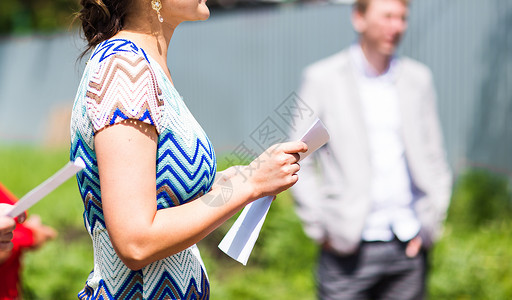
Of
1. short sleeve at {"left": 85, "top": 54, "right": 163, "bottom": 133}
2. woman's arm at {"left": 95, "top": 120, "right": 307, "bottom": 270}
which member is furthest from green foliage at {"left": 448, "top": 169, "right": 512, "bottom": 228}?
short sleeve at {"left": 85, "top": 54, "right": 163, "bottom": 133}

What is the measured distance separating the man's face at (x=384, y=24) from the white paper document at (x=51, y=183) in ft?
7.05

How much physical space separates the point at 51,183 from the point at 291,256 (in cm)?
414

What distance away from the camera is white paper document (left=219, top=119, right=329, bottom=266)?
5.52ft

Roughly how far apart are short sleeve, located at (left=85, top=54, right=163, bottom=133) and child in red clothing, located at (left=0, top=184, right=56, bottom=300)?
1.16m

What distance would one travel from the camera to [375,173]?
3.14 meters

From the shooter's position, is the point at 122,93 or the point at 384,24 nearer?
the point at 122,93

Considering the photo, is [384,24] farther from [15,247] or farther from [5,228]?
[5,228]

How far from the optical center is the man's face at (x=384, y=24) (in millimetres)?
3266

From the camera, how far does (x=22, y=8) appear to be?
18344 millimetres

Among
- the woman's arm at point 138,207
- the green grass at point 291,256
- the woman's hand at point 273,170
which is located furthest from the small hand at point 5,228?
the green grass at point 291,256

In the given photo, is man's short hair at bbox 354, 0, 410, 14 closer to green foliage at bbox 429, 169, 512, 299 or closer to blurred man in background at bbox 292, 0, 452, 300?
blurred man in background at bbox 292, 0, 452, 300

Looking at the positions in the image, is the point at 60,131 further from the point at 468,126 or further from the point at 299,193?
the point at 299,193

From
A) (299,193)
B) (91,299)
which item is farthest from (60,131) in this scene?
(91,299)

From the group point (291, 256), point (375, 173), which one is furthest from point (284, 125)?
point (375, 173)
